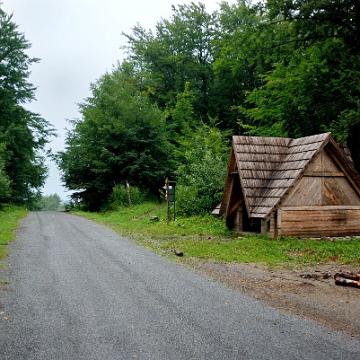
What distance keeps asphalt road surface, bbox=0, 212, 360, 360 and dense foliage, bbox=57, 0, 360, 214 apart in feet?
39.0

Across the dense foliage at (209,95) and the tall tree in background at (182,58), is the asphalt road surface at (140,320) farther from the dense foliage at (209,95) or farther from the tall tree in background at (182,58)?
the tall tree in background at (182,58)

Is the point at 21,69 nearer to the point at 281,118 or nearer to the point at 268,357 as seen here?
the point at 281,118

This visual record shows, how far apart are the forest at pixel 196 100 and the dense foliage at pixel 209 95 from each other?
8 cm

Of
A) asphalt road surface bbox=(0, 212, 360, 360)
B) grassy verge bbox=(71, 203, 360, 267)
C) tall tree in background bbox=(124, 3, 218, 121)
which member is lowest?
asphalt road surface bbox=(0, 212, 360, 360)

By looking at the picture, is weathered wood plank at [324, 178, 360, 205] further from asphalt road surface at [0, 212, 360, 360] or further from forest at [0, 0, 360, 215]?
asphalt road surface at [0, 212, 360, 360]

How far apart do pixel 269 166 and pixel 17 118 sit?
2774 centimetres

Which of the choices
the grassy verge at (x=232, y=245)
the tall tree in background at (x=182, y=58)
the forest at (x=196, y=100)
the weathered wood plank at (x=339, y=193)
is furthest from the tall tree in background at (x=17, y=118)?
the weathered wood plank at (x=339, y=193)

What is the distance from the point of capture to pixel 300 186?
51.7 feet

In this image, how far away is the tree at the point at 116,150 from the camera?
3300 centimetres

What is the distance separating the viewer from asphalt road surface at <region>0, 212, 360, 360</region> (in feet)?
17.0

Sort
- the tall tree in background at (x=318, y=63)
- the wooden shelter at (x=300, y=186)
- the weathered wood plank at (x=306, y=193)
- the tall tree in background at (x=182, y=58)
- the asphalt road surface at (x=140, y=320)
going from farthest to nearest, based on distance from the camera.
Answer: the tall tree in background at (x=182, y=58)
the tall tree in background at (x=318, y=63)
the weathered wood plank at (x=306, y=193)
the wooden shelter at (x=300, y=186)
the asphalt road surface at (x=140, y=320)

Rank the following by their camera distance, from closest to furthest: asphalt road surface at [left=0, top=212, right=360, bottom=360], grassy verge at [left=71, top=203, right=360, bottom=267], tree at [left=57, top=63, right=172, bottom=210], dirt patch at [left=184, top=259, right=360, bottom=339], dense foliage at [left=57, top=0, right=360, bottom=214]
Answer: asphalt road surface at [left=0, top=212, right=360, bottom=360] → dirt patch at [left=184, top=259, right=360, bottom=339] → grassy verge at [left=71, top=203, right=360, bottom=267] → dense foliage at [left=57, top=0, right=360, bottom=214] → tree at [left=57, top=63, right=172, bottom=210]

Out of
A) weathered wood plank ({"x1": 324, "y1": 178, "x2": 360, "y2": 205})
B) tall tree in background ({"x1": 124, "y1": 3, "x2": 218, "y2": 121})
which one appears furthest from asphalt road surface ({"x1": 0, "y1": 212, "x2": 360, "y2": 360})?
tall tree in background ({"x1": 124, "y1": 3, "x2": 218, "y2": 121})

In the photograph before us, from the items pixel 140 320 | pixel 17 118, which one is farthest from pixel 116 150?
pixel 140 320
